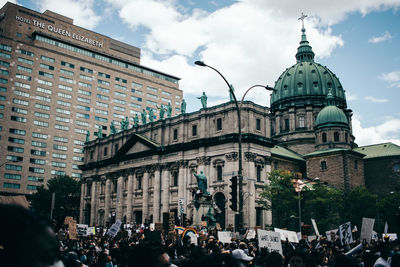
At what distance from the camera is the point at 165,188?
219 ft

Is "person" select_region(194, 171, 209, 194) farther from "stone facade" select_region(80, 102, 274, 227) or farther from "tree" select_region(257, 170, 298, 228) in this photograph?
"tree" select_region(257, 170, 298, 228)

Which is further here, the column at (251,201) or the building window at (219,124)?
the building window at (219,124)

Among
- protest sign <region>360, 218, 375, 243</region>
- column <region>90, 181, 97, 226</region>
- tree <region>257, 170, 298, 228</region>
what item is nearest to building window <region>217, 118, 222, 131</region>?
tree <region>257, 170, 298, 228</region>

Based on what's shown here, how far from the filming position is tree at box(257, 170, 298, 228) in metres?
55.8

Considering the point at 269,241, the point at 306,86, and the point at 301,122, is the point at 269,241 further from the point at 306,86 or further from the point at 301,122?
the point at 306,86

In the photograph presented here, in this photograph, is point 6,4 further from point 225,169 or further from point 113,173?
point 225,169

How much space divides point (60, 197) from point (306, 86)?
2401 inches

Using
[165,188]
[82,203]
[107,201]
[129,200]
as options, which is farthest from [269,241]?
[82,203]

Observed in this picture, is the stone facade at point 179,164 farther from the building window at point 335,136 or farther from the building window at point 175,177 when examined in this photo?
the building window at point 335,136

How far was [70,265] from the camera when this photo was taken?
24.2 ft

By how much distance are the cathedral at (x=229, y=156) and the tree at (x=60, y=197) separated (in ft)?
17.1

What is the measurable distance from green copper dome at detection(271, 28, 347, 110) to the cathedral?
0.75ft

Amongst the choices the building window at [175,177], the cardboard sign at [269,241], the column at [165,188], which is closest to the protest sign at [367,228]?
the cardboard sign at [269,241]

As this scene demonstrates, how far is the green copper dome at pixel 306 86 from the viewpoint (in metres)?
90.4
